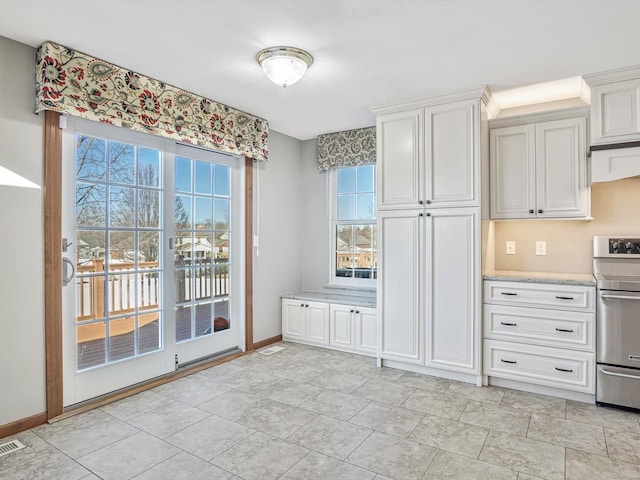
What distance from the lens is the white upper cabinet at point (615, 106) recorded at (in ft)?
9.20

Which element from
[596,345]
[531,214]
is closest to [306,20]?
[531,214]

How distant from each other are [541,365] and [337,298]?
2.03 meters

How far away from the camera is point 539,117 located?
3227mm

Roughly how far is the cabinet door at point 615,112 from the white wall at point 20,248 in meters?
3.90

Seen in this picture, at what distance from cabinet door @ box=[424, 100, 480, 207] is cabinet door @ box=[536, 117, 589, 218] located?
21.2 inches

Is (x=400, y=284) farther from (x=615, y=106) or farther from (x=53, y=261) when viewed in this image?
(x=53, y=261)

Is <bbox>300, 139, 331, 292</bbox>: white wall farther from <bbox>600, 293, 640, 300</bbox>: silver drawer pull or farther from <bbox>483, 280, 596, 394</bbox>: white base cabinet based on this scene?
<bbox>600, 293, 640, 300</bbox>: silver drawer pull

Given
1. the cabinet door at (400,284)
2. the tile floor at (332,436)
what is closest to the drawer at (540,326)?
the tile floor at (332,436)

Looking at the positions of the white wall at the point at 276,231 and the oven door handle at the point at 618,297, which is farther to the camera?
the white wall at the point at 276,231

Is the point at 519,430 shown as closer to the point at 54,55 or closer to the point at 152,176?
the point at 152,176

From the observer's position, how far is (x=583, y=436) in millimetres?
2393

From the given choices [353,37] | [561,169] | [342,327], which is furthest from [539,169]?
[342,327]

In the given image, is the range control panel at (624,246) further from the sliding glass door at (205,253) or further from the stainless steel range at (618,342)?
the sliding glass door at (205,253)

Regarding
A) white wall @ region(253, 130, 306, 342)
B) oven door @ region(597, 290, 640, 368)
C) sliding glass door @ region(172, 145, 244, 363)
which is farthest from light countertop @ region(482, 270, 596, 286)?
sliding glass door @ region(172, 145, 244, 363)
